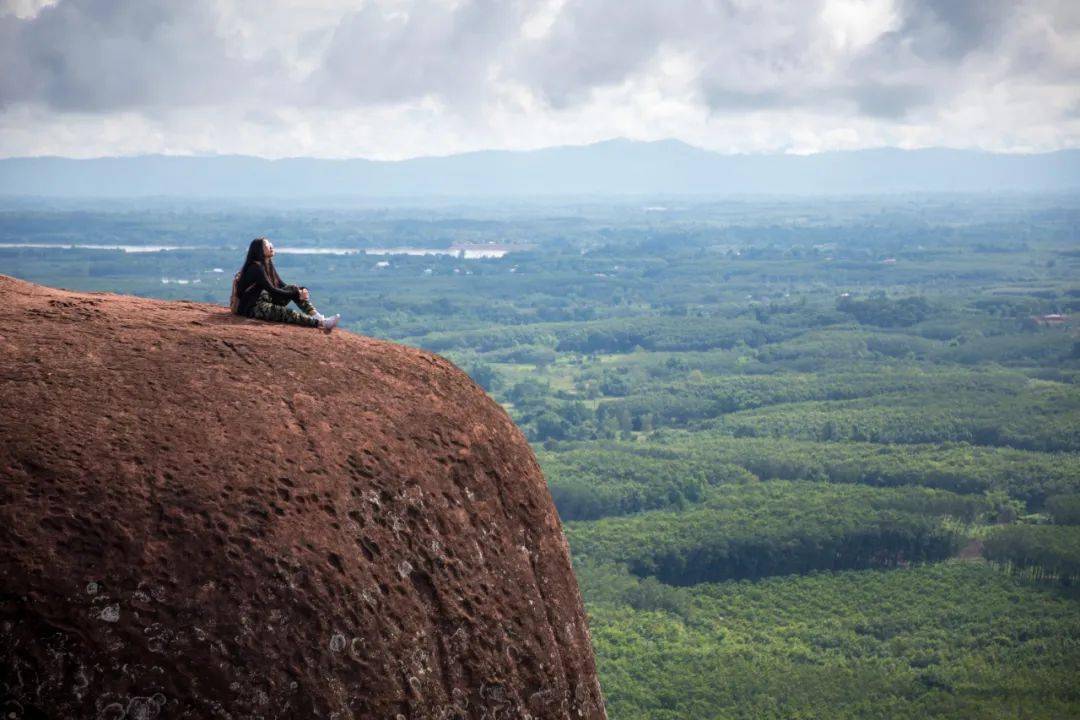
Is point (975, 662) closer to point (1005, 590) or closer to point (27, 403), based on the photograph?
point (1005, 590)

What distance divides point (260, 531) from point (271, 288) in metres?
4.34

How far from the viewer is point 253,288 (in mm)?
14656

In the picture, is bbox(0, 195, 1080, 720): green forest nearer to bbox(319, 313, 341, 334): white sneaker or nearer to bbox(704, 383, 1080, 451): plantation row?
bbox(704, 383, 1080, 451): plantation row

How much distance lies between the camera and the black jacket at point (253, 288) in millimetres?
14625

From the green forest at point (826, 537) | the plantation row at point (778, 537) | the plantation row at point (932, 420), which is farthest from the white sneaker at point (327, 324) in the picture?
the plantation row at point (932, 420)

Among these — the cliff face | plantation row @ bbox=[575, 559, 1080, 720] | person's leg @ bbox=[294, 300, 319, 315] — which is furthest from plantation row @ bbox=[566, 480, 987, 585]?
the cliff face

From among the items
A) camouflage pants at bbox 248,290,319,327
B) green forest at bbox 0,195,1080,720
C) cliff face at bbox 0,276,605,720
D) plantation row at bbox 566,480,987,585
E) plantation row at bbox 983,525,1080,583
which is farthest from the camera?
plantation row at bbox 566,480,987,585

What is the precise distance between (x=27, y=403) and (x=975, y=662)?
205ft

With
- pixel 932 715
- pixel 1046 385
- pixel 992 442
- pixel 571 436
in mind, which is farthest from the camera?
pixel 1046 385

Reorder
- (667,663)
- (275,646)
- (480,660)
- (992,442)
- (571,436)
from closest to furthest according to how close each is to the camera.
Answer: (275,646) → (480,660) → (667,663) → (992,442) → (571,436)

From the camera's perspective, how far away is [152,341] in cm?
1276

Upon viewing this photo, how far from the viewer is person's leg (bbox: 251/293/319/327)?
47.7ft

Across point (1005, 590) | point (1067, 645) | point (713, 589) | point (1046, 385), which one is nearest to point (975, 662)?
point (1067, 645)

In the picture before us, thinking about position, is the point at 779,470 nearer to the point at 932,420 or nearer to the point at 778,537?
the point at 778,537
